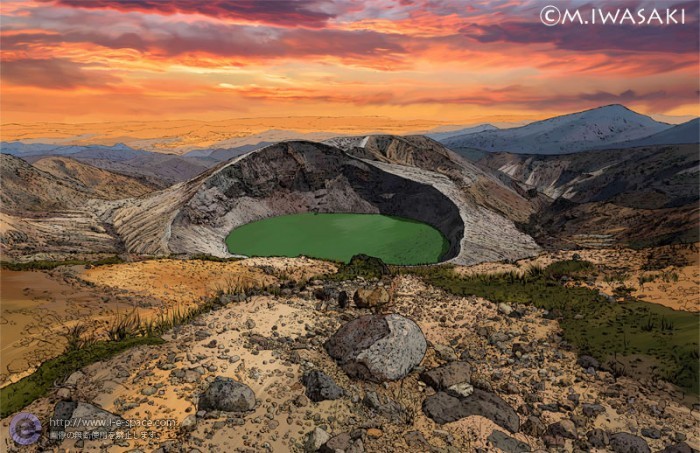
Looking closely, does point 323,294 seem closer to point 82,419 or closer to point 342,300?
point 342,300

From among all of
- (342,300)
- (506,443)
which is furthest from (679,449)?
(342,300)

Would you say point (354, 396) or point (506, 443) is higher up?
point (354, 396)

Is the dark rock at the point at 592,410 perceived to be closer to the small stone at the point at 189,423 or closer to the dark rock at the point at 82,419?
the small stone at the point at 189,423

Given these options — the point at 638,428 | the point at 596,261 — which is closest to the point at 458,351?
the point at 638,428

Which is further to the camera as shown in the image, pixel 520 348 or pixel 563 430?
pixel 520 348

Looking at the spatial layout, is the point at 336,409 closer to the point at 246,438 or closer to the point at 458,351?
the point at 246,438
